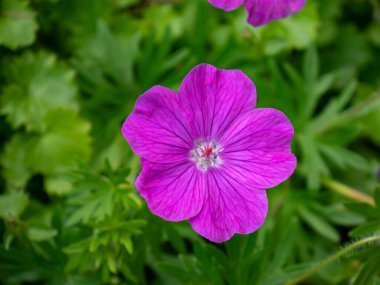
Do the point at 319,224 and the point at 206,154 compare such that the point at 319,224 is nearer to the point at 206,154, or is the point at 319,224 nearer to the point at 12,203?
the point at 206,154

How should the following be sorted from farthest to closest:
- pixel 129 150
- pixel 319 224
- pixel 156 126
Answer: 1. pixel 319 224
2. pixel 129 150
3. pixel 156 126

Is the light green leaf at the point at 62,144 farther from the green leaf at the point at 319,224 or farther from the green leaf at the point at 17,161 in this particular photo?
the green leaf at the point at 319,224

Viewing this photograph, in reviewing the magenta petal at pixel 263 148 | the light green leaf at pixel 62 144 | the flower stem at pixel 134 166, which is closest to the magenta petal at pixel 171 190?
the magenta petal at pixel 263 148

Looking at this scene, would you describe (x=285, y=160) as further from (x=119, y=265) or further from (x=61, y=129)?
(x=61, y=129)

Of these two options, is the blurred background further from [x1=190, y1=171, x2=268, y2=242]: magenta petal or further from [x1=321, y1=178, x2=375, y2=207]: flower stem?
[x1=190, y1=171, x2=268, y2=242]: magenta petal

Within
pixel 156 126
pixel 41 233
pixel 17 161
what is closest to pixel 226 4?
pixel 156 126

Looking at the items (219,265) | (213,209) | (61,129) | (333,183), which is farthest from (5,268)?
(333,183)
